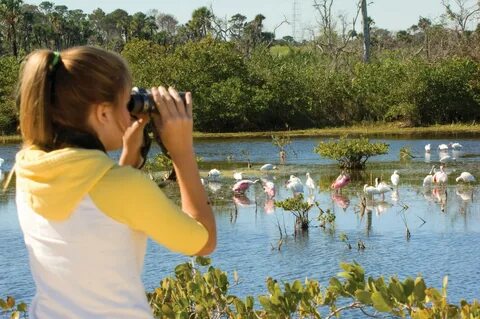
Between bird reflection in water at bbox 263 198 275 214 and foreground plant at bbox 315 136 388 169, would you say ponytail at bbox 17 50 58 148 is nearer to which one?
bird reflection in water at bbox 263 198 275 214

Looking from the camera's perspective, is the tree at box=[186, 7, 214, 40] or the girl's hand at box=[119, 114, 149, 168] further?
the tree at box=[186, 7, 214, 40]

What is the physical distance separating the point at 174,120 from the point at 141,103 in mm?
66

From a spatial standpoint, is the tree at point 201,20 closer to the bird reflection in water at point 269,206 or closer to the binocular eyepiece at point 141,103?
the bird reflection in water at point 269,206

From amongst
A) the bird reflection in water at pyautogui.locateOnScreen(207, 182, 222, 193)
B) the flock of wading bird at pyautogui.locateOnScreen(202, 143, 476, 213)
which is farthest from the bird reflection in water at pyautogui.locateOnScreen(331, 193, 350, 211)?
the bird reflection in water at pyautogui.locateOnScreen(207, 182, 222, 193)

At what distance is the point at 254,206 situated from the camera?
1203cm

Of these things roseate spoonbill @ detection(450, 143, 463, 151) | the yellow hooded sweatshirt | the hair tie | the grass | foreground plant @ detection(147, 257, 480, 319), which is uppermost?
the hair tie

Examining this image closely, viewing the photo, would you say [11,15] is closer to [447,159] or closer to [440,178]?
[447,159]

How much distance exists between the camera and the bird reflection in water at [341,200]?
1190cm

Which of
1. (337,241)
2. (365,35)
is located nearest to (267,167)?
(337,241)

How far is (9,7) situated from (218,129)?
16.3 meters

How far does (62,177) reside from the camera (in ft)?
5.74

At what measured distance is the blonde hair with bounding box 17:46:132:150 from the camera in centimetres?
175

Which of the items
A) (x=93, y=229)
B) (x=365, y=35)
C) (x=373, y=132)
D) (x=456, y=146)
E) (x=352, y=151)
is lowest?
(x=373, y=132)

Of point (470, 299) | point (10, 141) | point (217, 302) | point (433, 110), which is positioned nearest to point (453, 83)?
point (433, 110)
